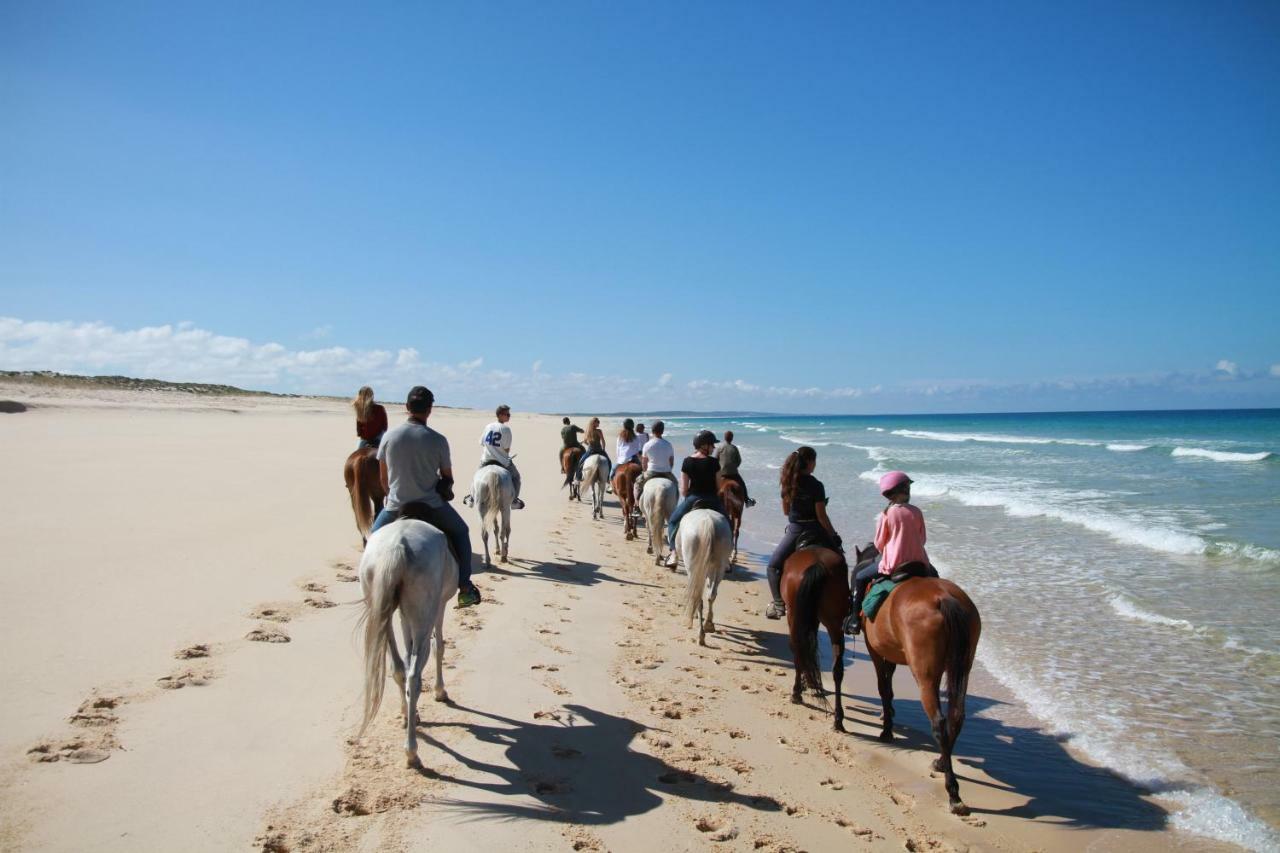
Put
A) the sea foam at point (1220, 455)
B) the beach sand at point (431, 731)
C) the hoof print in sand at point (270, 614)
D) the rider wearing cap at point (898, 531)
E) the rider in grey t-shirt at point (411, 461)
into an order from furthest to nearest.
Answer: the sea foam at point (1220, 455), the hoof print in sand at point (270, 614), the rider in grey t-shirt at point (411, 461), the rider wearing cap at point (898, 531), the beach sand at point (431, 731)

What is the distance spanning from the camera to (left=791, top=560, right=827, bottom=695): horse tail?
5930mm

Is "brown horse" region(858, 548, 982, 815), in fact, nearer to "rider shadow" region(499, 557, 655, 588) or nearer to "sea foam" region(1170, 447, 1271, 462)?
"rider shadow" region(499, 557, 655, 588)

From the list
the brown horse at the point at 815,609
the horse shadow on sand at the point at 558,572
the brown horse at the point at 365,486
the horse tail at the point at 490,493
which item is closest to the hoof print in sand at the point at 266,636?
the brown horse at the point at 365,486

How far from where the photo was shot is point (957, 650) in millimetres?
4438

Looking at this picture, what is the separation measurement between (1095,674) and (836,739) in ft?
11.5

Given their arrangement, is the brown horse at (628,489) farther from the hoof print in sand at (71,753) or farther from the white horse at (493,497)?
the hoof print in sand at (71,753)

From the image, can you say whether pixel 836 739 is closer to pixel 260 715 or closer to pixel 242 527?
pixel 260 715

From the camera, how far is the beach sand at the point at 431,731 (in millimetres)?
3867

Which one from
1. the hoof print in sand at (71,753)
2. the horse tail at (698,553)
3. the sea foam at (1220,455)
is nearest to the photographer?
the hoof print in sand at (71,753)

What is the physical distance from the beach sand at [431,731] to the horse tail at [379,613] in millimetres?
459

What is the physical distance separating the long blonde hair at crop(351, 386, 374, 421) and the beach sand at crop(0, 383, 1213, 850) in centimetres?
207

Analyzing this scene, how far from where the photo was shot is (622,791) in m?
4.36

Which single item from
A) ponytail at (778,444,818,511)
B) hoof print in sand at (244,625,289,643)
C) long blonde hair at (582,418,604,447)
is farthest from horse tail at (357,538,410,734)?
long blonde hair at (582,418,604,447)

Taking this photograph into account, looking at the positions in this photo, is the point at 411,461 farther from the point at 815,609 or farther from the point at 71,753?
the point at 815,609
